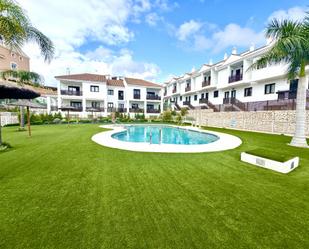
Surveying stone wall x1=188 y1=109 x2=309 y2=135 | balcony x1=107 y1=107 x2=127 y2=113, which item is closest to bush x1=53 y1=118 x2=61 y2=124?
balcony x1=107 y1=107 x2=127 y2=113

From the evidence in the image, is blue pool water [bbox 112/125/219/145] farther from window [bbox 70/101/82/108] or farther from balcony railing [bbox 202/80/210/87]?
window [bbox 70/101/82/108]

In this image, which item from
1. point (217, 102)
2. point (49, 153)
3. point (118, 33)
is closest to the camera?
point (49, 153)

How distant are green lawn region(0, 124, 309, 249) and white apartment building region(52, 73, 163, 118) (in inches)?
1040

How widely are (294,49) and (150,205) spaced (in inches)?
388

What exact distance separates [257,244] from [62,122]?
91.3 ft

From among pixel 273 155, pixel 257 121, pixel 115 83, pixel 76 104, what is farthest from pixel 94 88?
pixel 273 155

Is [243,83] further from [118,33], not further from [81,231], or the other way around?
[81,231]

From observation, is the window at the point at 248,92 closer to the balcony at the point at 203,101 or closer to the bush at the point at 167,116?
the balcony at the point at 203,101

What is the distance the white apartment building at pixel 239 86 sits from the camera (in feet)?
56.4

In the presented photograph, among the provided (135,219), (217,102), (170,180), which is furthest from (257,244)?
(217,102)

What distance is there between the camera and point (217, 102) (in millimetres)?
27828

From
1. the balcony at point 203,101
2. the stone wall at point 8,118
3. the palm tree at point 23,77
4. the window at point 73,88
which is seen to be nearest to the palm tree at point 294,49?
the palm tree at point 23,77

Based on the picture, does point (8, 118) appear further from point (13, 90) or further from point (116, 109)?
point (13, 90)

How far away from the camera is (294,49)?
7988 millimetres
